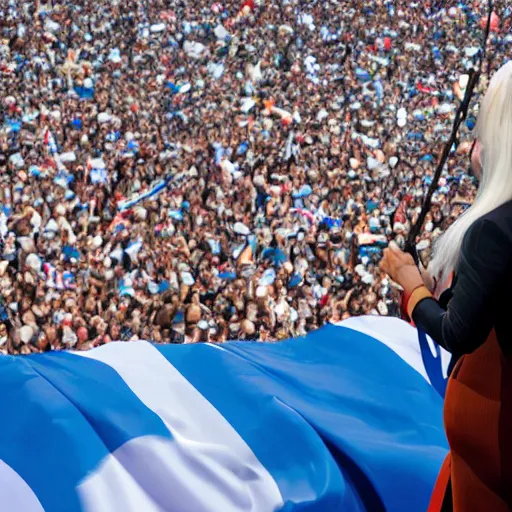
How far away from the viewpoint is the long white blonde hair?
3.56 feet

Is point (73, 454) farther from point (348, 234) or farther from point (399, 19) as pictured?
point (399, 19)

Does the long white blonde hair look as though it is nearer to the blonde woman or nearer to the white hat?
the blonde woman

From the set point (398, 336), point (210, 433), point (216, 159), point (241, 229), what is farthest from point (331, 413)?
point (216, 159)

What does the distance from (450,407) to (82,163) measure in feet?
9.44

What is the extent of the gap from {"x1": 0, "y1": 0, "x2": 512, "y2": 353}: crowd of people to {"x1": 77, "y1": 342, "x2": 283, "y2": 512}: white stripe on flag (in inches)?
60.0

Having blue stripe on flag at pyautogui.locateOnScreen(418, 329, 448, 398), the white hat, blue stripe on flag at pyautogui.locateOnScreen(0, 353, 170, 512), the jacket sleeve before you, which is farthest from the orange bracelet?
the white hat

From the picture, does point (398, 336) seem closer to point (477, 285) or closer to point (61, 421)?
point (61, 421)

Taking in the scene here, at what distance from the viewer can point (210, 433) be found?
5.69 feet

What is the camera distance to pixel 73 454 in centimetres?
149

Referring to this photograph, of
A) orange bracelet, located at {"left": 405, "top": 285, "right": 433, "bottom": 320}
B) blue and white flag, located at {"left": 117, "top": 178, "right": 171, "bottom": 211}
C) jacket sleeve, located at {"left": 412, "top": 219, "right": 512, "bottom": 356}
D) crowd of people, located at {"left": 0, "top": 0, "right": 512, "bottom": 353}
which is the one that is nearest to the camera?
jacket sleeve, located at {"left": 412, "top": 219, "right": 512, "bottom": 356}

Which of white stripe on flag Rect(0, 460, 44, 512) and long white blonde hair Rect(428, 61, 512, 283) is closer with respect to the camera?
long white blonde hair Rect(428, 61, 512, 283)

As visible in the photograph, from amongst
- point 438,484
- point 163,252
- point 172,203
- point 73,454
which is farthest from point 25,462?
point 172,203

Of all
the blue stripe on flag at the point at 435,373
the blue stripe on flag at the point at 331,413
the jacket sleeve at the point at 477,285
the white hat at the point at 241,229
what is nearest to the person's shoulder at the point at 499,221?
the jacket sleeve at the point at 477,285

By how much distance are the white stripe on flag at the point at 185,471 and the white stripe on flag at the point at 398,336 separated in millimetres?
652
